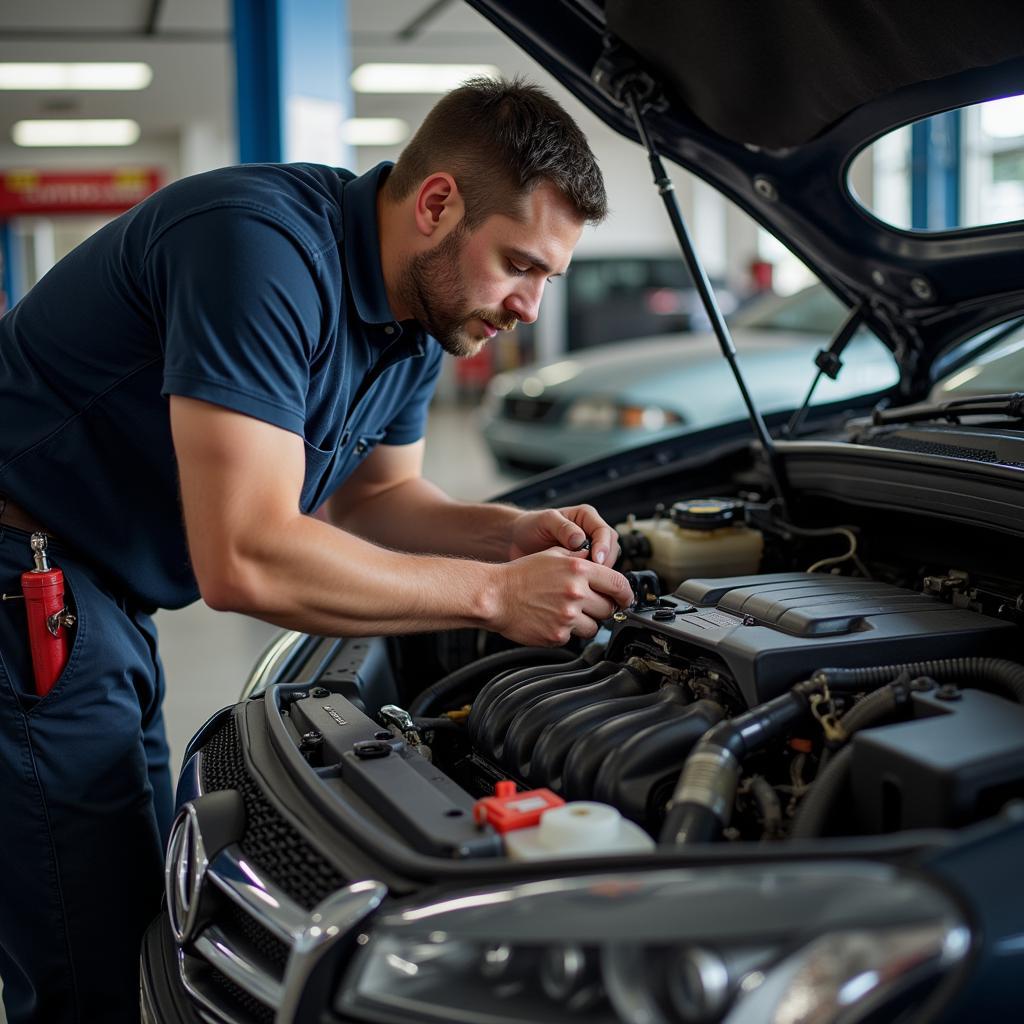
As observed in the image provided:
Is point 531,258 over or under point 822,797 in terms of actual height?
over

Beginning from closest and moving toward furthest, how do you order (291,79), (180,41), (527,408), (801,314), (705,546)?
(705,546) → (291,79) → (801,314) → (527,408) → (180,41)

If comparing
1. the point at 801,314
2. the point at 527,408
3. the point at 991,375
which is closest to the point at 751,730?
the point at 991,375

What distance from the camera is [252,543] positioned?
4.14 ft

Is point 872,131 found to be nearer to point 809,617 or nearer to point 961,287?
point 961,287

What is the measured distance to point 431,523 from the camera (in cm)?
195

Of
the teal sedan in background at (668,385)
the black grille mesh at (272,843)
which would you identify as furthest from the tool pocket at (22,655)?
the teal sedan in background at (668,385)

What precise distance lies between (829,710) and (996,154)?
24.2ft

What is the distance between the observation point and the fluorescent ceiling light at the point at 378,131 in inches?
513

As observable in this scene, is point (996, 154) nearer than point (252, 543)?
No

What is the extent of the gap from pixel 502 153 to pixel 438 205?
0.11 metres

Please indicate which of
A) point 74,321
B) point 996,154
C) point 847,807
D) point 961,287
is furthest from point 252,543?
point 996,154

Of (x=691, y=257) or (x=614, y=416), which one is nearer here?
(x=691, y=257)

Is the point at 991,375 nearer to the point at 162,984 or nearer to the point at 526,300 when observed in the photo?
the point at 526,300

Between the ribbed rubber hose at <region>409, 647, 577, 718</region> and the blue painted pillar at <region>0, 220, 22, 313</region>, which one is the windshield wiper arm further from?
the blue painted pillar at <region>0, 220, 22, 313</region>
